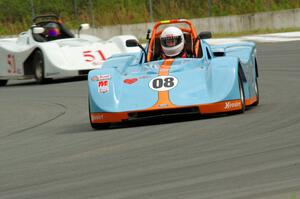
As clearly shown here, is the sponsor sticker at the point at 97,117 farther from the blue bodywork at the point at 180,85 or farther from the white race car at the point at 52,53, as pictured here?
the white race car at the point at 52,53

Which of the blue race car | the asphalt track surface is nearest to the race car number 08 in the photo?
the blue race car

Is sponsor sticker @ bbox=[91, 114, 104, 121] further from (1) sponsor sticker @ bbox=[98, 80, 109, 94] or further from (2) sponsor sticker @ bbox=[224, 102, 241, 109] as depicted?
(2) sponsor sticker @ bbox=[224, 102, 241, 109]

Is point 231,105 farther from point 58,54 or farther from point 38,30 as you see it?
point 38,30

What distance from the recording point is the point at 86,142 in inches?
344

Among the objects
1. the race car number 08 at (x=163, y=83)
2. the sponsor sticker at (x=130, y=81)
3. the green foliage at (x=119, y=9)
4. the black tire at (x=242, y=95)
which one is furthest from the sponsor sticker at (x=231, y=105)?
the green foliage at (x=119, y=9)

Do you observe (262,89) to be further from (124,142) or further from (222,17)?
(222,17)

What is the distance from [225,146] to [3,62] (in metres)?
12.2

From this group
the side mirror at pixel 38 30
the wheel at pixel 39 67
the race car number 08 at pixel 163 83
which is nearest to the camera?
the race car number 08 at pixel 163 83

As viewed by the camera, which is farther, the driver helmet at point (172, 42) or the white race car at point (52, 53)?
the white race car at point (52, 53)

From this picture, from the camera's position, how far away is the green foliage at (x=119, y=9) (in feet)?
109

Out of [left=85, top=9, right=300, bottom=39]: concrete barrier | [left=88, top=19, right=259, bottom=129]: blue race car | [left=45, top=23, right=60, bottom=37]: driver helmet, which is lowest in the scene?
[left=85, top=9, right=300, bottom=39]: concrete barrier

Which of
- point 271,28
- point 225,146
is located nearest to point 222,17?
point 271,28

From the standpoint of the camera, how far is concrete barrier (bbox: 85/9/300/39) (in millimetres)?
30297

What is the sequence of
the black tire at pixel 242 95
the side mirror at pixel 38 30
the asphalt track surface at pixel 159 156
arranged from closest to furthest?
1. the asphalt track surface at pixel 159 156
2. the black tire at pixel 242 95
3. the side mirror at pixel 38 30
